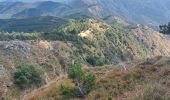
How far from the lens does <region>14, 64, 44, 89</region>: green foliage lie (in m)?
58.9

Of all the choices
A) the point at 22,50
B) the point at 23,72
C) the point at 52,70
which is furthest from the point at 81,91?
the point at 22,50

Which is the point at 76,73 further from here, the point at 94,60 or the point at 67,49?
the point at 67,49

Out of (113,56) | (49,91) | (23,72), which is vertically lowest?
(113,56)

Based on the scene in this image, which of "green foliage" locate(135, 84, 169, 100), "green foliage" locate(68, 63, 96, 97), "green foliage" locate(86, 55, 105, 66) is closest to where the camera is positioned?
"green foliage" locate(135, 84, 169, 100)

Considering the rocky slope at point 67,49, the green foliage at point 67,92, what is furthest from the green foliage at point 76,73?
the rocky slope at point 67,49

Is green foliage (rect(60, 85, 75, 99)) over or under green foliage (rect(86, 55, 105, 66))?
over

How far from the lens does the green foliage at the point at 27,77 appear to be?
193 ft

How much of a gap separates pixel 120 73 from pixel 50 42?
11432cm

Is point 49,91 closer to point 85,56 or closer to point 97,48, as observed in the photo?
point 85,56

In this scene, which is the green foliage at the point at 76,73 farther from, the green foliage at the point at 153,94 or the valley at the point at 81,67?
the green foliage at the point at 153,94

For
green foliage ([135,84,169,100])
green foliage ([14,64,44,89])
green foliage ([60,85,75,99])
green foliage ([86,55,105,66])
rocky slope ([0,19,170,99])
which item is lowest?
green foliage ([86,55,105,66])

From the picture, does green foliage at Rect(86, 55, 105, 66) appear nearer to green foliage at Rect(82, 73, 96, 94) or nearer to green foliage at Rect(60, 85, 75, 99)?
green foliage at Rect(60, 85, 75, 99)

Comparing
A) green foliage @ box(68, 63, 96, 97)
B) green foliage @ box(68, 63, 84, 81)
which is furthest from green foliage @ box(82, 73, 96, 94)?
green foliage @ box(68, 63, 84, 81)

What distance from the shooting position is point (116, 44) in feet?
581
